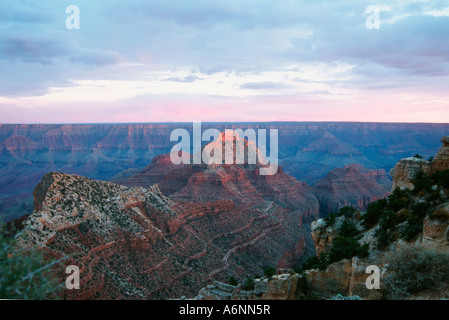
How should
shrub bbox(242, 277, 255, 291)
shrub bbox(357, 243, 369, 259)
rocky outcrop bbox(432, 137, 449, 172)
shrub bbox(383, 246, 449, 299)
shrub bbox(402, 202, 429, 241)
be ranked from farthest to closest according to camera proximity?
rocky outcrop bbox(432, 137, 449, 172), shrub bbox(357, 243, 369, 259), shrub bbox(242, 277, 255, 291), shrub bbox(402, 202, 429, 241), shrub bbox(383, 246, 449, 299)

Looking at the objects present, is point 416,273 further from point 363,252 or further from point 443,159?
point 443,159

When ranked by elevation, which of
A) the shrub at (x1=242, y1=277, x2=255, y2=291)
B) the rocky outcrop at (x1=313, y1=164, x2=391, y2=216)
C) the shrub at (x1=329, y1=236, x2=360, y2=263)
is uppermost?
the shrub at (x1=329, y1=236, x2=360, y2=263)

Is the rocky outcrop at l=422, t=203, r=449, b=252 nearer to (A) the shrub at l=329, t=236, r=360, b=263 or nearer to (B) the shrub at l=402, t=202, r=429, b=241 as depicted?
(B) the shrub at l=402, t=202, r=429, b=241

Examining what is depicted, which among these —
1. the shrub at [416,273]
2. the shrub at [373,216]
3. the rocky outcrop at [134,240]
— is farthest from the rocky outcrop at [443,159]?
the rocky outcrop at [134,240]

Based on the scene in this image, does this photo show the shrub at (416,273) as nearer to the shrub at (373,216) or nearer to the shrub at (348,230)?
the shrub at (348,230)

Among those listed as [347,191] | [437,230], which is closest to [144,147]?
[347,191]

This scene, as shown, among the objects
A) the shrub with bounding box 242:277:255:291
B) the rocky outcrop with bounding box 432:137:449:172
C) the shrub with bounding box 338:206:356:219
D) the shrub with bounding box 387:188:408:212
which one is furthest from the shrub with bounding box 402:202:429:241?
the shrub with bounding box 242:277:255:291
